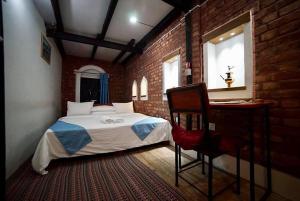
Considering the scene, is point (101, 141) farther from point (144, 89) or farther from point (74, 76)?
point (74, 76)

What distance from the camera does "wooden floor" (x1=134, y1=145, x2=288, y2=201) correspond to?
4.00 feet

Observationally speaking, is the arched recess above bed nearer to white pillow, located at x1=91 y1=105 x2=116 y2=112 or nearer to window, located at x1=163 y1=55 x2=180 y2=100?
white pillow, located at x1=91 y1=105 x2=116 y2=112

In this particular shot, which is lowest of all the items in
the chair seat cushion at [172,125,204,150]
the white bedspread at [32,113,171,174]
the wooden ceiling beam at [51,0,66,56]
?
the white bedspread at [32,113,171,174]

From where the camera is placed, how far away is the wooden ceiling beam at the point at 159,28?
2482 millimetres

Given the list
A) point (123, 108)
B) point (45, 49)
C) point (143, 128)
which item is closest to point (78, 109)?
point (123, 108)

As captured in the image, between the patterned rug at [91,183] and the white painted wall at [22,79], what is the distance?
0.29 m

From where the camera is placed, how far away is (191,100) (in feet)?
3.54

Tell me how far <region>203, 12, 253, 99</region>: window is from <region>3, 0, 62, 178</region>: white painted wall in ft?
7.76

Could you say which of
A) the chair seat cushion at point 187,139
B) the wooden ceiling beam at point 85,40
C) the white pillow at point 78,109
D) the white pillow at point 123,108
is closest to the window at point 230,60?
the chair seat cushion at point 187,139

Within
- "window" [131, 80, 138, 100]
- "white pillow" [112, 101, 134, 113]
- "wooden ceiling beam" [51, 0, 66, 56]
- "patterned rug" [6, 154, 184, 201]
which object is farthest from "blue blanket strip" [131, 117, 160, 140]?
"wooden ceiling beam" [51, 0, 66, 56]

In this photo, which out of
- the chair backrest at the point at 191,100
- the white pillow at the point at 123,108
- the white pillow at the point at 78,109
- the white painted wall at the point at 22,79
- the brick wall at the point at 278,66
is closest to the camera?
the chair backrest at the point at 191,100

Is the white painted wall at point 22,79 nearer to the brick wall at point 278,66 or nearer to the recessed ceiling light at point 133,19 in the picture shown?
the recessed ceiling light at point 133,19

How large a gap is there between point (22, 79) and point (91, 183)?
5.16 ft

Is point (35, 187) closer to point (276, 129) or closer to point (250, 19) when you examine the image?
point (276, 129)
